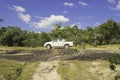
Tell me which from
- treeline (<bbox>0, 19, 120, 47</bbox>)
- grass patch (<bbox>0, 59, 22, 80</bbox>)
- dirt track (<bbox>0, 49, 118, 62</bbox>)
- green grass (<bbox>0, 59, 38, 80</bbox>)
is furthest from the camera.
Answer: treeline (<bbox>0, 19, 120, 47</bbox>)

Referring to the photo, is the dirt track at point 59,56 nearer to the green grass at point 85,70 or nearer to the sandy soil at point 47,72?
the green grass at point 85,70

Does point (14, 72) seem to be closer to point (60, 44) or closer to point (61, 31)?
point (60, 44)

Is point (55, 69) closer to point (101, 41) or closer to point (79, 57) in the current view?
point (79, 57)

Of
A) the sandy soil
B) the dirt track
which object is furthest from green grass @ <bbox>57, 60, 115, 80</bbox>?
the dirt track

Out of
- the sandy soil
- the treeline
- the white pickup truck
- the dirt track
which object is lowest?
the sandy soil

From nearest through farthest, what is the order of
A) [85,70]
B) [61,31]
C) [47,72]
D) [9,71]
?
[9,71], [47,72], [85,70], [61,31]

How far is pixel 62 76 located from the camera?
22891 mm

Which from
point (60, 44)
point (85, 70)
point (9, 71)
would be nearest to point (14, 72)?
point (9, 71)

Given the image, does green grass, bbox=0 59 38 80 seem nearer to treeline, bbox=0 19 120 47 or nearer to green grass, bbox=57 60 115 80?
green grass, bbox=57 60 115 80

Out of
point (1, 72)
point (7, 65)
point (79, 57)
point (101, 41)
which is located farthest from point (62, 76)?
point (101, 41)

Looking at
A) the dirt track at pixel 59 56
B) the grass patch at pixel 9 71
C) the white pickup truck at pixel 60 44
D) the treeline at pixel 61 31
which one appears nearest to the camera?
the grass patch at pixel 9 71

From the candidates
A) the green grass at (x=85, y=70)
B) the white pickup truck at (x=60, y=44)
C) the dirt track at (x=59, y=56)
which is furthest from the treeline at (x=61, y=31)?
the green grass at (x=85, y=70)

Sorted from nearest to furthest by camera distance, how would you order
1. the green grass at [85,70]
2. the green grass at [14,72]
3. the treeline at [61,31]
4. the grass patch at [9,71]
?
1. the green grass at [14,72]
2. the grass patch at [9,71]
3. the green grass at [85,70]
4. the treeline at [61,31]

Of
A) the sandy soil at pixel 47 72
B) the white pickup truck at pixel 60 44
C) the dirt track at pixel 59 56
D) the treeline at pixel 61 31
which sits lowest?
the sandy soil at pixel 47 72
